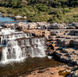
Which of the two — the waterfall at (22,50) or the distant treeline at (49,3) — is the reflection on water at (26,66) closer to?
the waterfall at (22,50)

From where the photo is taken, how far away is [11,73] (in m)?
31.8

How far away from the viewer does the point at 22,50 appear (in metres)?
40.7

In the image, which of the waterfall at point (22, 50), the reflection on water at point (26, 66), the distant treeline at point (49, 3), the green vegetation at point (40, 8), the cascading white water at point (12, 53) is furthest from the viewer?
the distant treeline at point (49, 3)

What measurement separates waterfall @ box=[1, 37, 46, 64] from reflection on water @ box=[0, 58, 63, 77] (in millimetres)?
2569

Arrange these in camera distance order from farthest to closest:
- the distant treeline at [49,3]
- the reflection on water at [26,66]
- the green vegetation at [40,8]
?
the distant treeline at [49,3], the green vegetation at [40,8], the reflection on water at [26,66]

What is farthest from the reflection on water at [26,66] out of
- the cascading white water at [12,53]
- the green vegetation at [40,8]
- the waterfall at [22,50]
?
the green vegetation at [40,8]

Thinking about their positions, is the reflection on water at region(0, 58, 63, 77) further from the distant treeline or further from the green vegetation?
the distant treeline

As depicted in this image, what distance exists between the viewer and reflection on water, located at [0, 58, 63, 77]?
105 ft

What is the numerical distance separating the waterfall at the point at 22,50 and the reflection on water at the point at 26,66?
2.57m

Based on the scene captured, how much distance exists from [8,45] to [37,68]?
34.8 ft

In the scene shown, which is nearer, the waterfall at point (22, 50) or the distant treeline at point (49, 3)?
the waterfall at point (22, 50)

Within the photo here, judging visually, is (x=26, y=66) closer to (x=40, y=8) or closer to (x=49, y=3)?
(x=40, y=8)

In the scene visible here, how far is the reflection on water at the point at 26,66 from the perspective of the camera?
32.0m

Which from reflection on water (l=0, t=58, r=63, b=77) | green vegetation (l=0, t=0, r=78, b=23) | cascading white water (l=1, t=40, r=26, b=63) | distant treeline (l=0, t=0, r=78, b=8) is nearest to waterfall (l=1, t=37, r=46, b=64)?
cascading white water (l=1, t=40, r=26, b=63)
